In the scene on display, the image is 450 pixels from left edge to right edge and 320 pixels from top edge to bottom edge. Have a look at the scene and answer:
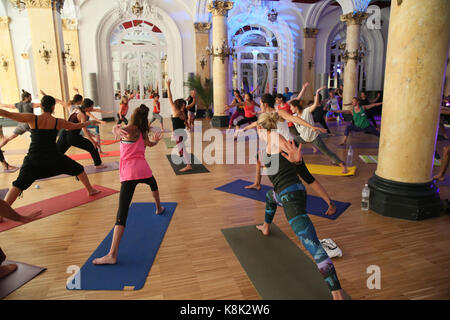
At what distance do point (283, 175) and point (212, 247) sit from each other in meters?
1.12

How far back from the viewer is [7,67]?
46.4 ft

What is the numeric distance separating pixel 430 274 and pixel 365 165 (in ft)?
12.4

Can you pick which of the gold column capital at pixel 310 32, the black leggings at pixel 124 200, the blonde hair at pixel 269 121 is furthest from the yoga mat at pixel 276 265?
the gold column capital at pixel 310 32

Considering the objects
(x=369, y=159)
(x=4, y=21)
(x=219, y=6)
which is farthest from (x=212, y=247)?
(x=4, y=21)

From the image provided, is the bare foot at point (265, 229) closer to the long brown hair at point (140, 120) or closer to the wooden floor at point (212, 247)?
the wooden floor at point (212, 247)

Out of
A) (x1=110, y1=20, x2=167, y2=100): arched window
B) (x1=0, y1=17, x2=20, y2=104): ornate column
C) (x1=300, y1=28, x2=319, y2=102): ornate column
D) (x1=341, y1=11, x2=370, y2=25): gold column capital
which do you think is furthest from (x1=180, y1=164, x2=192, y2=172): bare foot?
(x1=0, y1=17, x2=20, y2=104): ornate column

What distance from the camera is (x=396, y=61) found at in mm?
3408

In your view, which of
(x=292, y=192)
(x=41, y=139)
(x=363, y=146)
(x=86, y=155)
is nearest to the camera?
(x=292, y=192)

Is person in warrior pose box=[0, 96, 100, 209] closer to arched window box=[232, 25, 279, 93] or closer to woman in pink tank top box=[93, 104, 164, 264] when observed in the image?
woman in pink tank top box=[93, 104, 164, 264]

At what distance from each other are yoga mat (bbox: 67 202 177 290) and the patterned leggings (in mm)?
1288

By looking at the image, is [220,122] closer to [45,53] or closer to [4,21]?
[45,53]

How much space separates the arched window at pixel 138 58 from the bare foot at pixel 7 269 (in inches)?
514

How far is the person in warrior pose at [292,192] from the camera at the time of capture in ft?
6.72

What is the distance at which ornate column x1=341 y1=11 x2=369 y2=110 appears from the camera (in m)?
11.6
